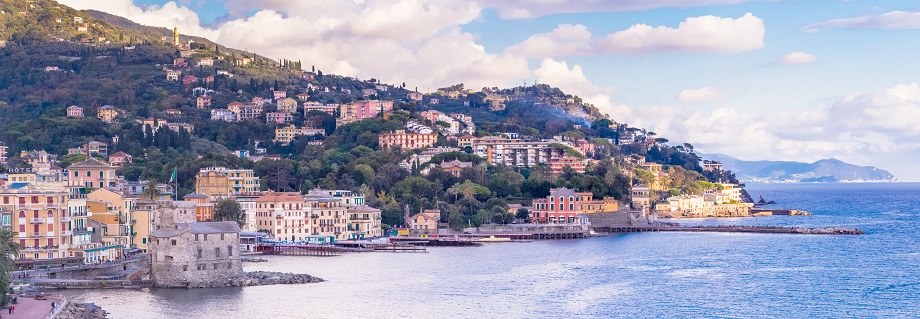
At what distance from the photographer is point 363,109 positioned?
167500 mm

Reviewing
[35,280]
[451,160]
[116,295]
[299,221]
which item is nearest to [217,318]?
[116,295]

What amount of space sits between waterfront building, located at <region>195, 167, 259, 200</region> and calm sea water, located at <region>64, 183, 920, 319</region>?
2441cm

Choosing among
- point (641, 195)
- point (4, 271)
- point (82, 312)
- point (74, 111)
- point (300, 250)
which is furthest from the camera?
point (74, 111)

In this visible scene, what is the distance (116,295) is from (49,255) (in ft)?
28.2

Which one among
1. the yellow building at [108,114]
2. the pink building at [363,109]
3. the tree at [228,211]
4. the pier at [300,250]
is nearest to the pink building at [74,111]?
the yellow building at [108,114]

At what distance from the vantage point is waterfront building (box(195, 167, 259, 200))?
100 m

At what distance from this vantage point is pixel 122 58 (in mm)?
192125

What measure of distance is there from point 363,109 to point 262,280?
110 metres

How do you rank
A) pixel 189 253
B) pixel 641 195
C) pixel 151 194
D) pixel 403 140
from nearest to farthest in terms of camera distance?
1. pixel 189 253
2. pixel 151 194
3. pixel 641 195
4. pixel 403 140

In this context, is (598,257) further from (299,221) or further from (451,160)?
(451,160)

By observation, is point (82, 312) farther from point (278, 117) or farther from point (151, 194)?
point (278, 117)

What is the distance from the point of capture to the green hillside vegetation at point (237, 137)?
112m

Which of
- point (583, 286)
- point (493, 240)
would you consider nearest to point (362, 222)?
point (493, 240)

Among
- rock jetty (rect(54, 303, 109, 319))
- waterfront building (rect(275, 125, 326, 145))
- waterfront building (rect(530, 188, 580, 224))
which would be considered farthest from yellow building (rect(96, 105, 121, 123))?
rock jetty (rect(54, 303, 109, 319))
